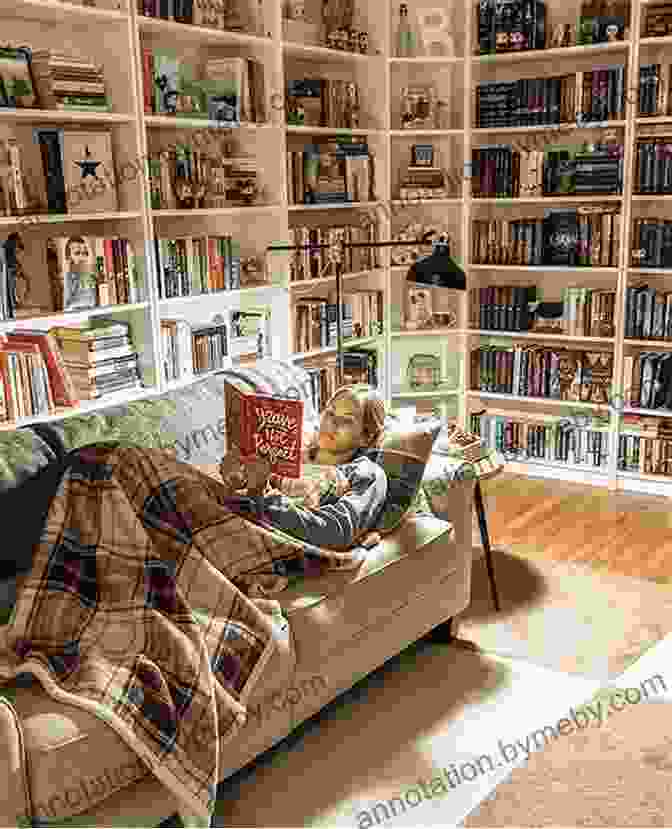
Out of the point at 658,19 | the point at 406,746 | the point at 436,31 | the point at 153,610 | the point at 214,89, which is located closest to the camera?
the point at 153,610

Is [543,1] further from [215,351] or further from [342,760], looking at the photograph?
[342,760]

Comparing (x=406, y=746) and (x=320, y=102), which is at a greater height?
(x=320, y=102)

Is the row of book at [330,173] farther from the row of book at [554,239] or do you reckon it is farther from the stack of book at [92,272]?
the stack of book at [92,272]

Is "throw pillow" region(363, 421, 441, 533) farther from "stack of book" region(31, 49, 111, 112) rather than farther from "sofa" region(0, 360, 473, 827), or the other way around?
"stack of book" region(31, 49, 111, 112)

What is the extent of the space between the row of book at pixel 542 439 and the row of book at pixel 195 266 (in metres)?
1.51

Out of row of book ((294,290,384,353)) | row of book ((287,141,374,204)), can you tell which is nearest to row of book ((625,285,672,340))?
row of book ((294,290,384,353))

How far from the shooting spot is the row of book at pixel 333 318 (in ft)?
14.4

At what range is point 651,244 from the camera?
4.36 metres

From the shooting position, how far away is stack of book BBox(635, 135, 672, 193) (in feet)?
14.0

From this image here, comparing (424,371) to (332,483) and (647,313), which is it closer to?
(647,313)

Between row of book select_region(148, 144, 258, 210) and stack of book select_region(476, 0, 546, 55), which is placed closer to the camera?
row of book select_region(148, 144, 258, 210)

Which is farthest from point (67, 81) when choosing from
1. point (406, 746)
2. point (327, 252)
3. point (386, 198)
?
point (406, 746)

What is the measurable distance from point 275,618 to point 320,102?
9.37ft

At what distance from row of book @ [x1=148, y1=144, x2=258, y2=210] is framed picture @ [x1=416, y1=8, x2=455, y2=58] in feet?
4.06
